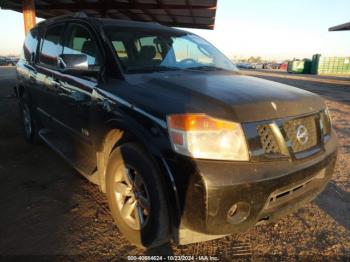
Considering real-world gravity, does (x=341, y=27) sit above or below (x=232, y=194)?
above

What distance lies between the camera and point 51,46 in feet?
13.4

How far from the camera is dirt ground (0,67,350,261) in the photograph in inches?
97.6

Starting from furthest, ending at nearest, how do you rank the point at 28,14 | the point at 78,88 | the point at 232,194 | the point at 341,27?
the point at 341,27, the point at 28,14, the point at 78,88, the point at 232,194

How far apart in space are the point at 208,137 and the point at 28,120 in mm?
4106

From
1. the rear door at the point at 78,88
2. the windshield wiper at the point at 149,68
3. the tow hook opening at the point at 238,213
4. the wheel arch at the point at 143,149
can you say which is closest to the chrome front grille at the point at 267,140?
the tow hook opening at the point at 238,213

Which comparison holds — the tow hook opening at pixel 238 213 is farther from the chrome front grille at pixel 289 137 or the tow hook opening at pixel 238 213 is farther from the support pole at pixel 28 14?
the support pole at pixel 28 14

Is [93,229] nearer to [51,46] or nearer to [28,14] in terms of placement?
[51,46]

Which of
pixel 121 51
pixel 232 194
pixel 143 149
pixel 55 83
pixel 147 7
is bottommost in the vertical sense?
pixel 232 194

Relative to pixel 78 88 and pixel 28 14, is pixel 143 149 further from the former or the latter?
pixel 28 14

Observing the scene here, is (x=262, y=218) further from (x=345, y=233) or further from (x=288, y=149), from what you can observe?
(x=345, y=233)

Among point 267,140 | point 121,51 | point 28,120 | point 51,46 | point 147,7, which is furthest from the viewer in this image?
point 147,7

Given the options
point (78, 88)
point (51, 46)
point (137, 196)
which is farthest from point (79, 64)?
point (51, 46)

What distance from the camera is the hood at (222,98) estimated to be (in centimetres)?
212

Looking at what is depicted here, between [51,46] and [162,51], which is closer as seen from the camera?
[162,51]
